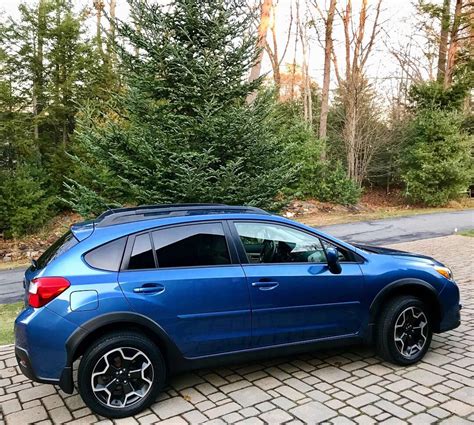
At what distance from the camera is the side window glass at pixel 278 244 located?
3768 millimetres

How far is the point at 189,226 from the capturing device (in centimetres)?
361

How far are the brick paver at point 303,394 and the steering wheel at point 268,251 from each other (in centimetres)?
109

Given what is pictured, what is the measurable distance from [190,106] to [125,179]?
5.97 ft

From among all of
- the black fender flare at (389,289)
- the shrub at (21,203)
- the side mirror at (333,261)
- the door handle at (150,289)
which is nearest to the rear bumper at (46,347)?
the door handle at (150,289)

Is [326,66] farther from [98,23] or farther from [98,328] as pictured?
[98,328]

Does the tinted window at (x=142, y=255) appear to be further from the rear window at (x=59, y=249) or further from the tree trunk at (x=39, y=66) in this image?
the tree trunk at (x=39, y=66)

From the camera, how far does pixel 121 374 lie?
3203 mm

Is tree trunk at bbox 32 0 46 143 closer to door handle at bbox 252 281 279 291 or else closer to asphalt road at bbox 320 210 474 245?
asphalt road at bbox 320 210 474 245

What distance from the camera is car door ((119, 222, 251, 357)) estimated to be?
328cm

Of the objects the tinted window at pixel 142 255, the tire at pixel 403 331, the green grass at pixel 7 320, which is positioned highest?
the tinted window at pixel 142 255

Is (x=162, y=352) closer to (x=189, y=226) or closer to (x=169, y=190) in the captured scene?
(x=189, y=226)

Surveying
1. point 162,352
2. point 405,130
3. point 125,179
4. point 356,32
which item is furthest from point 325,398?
point 356,32

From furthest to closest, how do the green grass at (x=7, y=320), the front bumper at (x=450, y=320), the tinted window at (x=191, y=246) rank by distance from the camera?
the green grass at (x=7, y=320)
the front bumper at (x=450, y=320)
the tinted window at (x=191, y=246)

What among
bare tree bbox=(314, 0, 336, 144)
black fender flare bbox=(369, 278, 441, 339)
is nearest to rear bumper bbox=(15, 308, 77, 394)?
black fender flare bbox=(369, 278, 441, 339)
